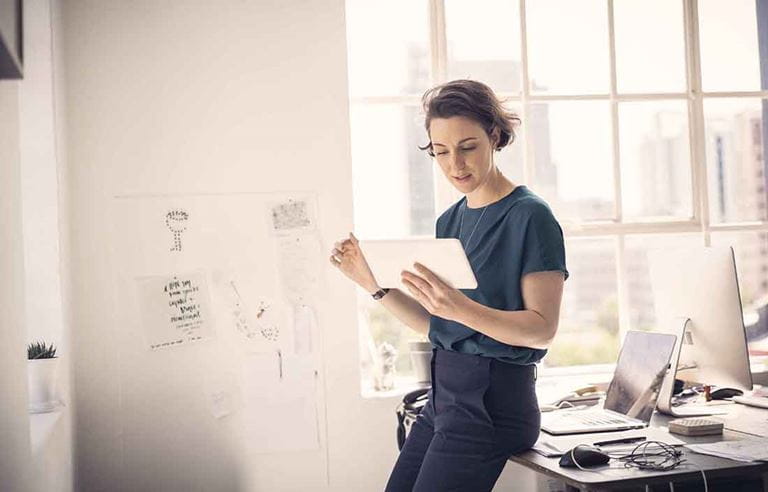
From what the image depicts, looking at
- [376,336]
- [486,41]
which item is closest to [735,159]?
[486,41]

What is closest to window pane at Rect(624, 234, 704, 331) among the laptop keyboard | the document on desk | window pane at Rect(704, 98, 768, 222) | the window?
the window

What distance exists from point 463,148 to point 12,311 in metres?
1.29

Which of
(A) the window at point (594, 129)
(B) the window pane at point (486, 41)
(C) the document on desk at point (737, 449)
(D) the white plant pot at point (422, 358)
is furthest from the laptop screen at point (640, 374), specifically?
(B) the window pane at point (486, 41)

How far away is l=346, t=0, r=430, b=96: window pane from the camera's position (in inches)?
149

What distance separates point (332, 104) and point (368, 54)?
0.43 metres

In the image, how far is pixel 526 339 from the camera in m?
2.05

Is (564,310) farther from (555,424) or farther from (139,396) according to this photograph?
(139,396)

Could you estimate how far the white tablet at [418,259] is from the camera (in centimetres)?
205

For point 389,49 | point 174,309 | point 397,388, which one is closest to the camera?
point 174,309

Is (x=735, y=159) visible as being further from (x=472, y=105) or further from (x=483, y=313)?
(x=483, y=313)

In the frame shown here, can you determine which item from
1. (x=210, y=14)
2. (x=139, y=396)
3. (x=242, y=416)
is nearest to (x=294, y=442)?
(x=242, y=416)

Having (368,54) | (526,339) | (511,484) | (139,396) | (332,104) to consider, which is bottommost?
(511,484)

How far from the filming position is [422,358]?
3514mm

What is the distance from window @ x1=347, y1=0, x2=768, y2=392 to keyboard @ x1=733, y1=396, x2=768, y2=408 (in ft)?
2.83
